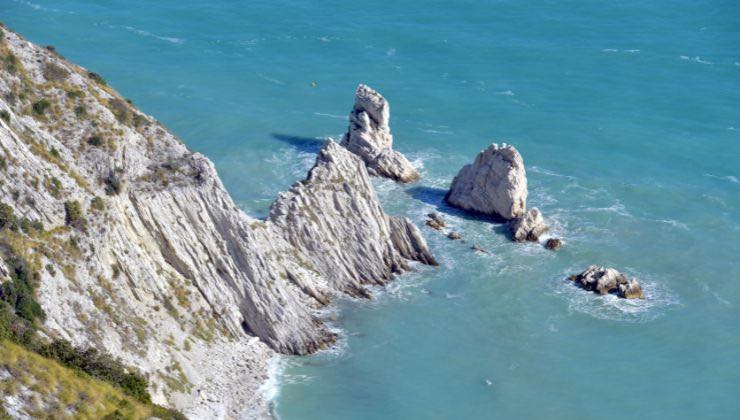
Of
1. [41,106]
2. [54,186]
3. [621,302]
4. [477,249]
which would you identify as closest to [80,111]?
[41,106]

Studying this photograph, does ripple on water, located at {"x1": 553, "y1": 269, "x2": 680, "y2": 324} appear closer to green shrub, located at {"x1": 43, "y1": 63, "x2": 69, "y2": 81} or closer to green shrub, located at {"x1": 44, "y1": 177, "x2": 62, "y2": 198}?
green shrub, located at {"x1": 44, "y1": 177, "x2": 62, "y2": 198}

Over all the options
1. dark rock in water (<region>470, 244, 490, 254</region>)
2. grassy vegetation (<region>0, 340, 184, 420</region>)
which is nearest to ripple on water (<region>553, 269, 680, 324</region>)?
dark rock in water (<region>470, 244, 490, 254</region>)

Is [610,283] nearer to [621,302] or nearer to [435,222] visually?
[621,302]

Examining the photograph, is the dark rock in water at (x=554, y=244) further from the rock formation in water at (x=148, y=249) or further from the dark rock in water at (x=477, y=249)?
the rock formation in water at (x=148, y=249)

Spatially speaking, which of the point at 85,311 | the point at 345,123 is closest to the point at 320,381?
the point at 85,311

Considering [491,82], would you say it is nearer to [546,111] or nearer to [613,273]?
[546,111]

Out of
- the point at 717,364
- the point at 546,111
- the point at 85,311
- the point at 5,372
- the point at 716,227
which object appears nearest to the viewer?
the point at 5,372
